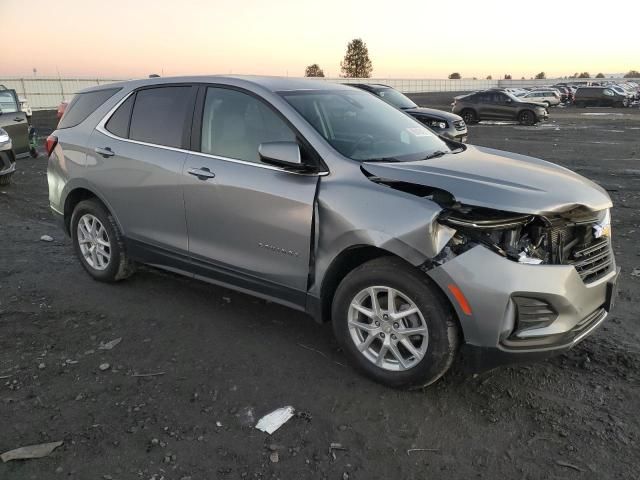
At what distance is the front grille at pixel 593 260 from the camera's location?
308 centimetres

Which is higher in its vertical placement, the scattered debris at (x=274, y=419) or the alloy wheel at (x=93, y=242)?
the alloy wheel at (x=93, y=242)

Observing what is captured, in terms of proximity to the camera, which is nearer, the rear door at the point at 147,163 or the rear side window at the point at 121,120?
the rear door at the point at 147,163

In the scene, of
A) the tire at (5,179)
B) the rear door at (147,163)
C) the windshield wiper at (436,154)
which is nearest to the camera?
the windshield wiper at (436,154)

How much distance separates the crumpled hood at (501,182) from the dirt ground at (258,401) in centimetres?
115

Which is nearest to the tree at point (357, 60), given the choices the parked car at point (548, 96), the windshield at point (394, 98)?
the parked car at point (548, 96)

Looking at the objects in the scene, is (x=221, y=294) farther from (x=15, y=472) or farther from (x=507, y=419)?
(x=507, y=419)

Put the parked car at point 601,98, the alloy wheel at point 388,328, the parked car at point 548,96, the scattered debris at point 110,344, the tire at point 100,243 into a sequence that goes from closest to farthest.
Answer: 1. the alloy wheel at point 388,328
2. the scattered debris at point 110,344
3. the tire at point 100,243
4. the parked car at point 601,98
5. the parked car at point 548,96

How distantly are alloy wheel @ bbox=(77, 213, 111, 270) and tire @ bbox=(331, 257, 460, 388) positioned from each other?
2546mm

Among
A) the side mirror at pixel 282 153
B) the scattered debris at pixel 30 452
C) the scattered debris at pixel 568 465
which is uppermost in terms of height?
the side mirror at pixel 282 153

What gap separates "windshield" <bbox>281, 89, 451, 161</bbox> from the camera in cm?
364

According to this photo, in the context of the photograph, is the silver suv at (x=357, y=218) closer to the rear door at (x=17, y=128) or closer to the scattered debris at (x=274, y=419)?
the scattered debris at (x=274, y=419)

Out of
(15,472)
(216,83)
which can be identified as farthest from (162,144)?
(15,472)

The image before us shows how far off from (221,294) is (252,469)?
91.5 inches

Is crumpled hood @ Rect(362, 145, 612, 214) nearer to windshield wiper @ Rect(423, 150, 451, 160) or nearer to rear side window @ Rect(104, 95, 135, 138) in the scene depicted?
windshield wiper @ Rect(423, 150, 451, 160)
